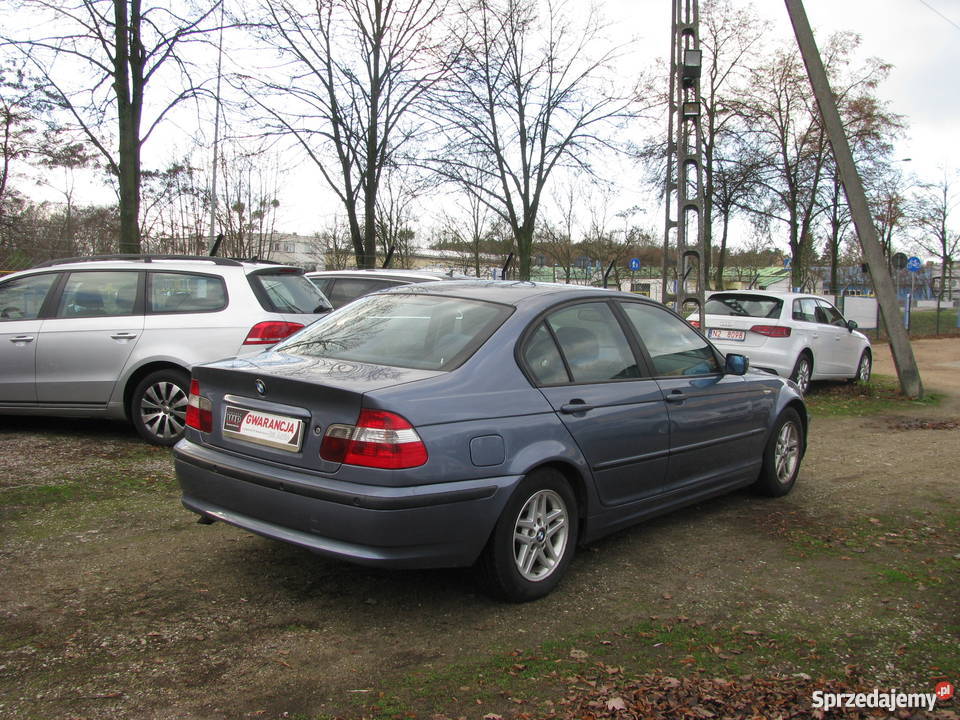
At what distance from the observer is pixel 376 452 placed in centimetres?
340

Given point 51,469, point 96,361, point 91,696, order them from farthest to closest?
point 96,361, point 51,469, point 91,696

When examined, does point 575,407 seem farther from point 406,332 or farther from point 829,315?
point 829,315

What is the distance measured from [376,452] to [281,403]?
578 mm

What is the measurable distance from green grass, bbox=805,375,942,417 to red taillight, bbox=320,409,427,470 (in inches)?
339

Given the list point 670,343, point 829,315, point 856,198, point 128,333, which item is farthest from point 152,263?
point 829,315

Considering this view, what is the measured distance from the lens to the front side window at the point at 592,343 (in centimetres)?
434

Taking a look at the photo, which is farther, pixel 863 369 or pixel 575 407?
pixel 863 369

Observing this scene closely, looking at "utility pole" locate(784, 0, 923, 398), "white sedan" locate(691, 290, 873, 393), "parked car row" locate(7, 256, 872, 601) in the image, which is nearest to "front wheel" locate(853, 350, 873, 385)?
"white sedan" locate(691, 290, 873, 393)

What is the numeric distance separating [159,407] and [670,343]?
441 centimetres

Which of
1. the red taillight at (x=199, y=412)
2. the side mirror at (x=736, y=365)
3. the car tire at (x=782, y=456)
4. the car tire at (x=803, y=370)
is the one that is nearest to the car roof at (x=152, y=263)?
the red taillight at (x=199, y=412)

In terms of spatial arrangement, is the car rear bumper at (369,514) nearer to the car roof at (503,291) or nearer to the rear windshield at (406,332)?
the rear windshield at (406,332)

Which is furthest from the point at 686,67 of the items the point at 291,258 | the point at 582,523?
the point at 291,258

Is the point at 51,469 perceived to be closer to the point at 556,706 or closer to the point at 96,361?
the point at 96,361

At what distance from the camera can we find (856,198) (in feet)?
38.5
